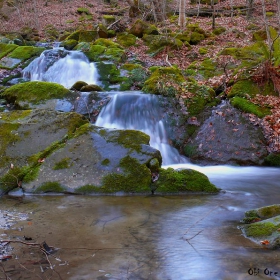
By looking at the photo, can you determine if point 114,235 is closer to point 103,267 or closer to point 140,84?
point 103,267

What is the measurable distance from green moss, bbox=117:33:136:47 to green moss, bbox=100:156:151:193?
12067mm

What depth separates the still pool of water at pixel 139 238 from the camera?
3.75 metres

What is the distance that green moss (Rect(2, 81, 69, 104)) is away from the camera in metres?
11.0

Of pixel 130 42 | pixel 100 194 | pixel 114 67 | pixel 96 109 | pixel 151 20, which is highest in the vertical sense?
pixel 151 20

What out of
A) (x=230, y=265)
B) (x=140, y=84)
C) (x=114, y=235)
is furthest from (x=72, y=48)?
(x=230, y=265)

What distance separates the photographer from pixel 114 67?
14.2m

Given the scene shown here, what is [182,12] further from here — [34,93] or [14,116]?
[14,116]

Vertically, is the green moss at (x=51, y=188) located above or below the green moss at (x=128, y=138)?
below

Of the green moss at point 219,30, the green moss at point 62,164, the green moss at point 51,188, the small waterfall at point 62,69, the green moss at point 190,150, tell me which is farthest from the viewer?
the green moss at point 219,30

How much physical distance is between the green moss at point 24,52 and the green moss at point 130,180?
11051mm

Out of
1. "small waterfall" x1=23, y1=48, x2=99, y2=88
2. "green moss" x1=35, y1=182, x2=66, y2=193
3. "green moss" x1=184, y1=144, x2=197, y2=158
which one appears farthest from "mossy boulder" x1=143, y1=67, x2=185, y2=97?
"green moss" x1=35, y1=182, x2=66, y2=193

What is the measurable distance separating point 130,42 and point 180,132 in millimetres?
9397

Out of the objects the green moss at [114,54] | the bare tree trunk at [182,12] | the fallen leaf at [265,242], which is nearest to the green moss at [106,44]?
the green moss at [114,54]

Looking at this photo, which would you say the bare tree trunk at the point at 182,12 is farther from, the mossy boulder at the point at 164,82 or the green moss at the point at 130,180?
the green moss at the point at 130,180
